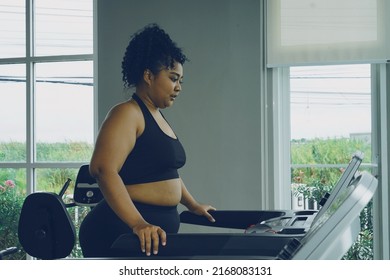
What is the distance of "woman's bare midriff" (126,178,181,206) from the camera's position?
3.70ft

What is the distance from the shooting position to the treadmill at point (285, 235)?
0.69 m

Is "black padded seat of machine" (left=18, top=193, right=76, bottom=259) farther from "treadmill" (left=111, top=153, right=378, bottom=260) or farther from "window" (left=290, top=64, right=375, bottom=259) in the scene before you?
"window" (left=290, top=64, right=375, bottom=259)

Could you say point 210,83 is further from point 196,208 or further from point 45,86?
point 196,208

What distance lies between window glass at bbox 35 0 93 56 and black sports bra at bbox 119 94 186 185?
1.13 metres

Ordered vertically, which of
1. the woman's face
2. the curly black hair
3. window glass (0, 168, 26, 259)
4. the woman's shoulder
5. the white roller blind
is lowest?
window glass (0, 168, 26, 259)

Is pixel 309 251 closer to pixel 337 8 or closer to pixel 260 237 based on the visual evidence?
pixel 260 237

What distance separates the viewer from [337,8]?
6.57 feet

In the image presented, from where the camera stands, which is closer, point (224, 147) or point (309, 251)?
point (309, 251)

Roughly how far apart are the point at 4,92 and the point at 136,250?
157 cm

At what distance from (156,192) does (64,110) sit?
1188mm

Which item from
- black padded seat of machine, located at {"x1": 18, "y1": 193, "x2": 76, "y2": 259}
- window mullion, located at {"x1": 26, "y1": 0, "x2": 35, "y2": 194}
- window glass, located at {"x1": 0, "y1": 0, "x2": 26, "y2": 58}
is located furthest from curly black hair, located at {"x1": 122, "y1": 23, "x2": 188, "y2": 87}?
window glass, located at {"x1": 0, "y1": 0, "x2": 26, "y2": 58}

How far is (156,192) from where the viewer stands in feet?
3.75
